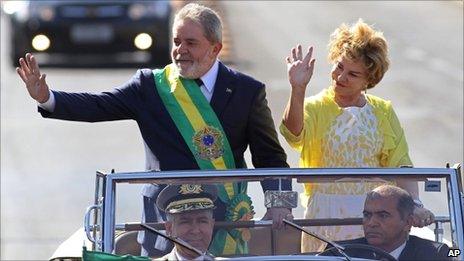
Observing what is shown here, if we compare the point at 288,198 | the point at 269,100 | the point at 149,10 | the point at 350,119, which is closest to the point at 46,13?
the point at 149,10

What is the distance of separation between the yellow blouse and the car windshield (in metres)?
0.81

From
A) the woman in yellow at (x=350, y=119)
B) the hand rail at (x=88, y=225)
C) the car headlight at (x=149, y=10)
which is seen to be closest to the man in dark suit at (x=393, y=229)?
the woman in yellow at (x=350, y=119)

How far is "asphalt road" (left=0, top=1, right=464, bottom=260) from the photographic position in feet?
47.7

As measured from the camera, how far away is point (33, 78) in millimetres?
7371

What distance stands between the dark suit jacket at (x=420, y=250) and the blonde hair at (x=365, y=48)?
1339 millimetres

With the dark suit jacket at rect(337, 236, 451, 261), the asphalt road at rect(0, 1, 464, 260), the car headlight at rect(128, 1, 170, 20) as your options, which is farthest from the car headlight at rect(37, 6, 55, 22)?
the dark suit jacket at rect(337, 236, 451, 261)

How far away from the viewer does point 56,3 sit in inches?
915

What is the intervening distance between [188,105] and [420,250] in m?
1.48

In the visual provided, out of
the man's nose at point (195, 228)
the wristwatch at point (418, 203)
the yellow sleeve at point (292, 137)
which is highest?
the yellow sleeve at point (292, 137)

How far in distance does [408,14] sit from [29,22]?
12.1 m

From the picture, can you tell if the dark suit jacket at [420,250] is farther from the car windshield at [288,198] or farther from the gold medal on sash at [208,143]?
the gold medal on sash at [208,143]

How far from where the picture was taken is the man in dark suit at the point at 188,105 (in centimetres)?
741

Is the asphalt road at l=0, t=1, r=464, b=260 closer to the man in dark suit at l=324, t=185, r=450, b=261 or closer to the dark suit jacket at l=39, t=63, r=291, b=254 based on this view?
the dark suit jacket at l=39, t=63, r=291, b=254

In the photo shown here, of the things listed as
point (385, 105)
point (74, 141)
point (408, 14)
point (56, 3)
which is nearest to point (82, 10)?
point (56, 3)
